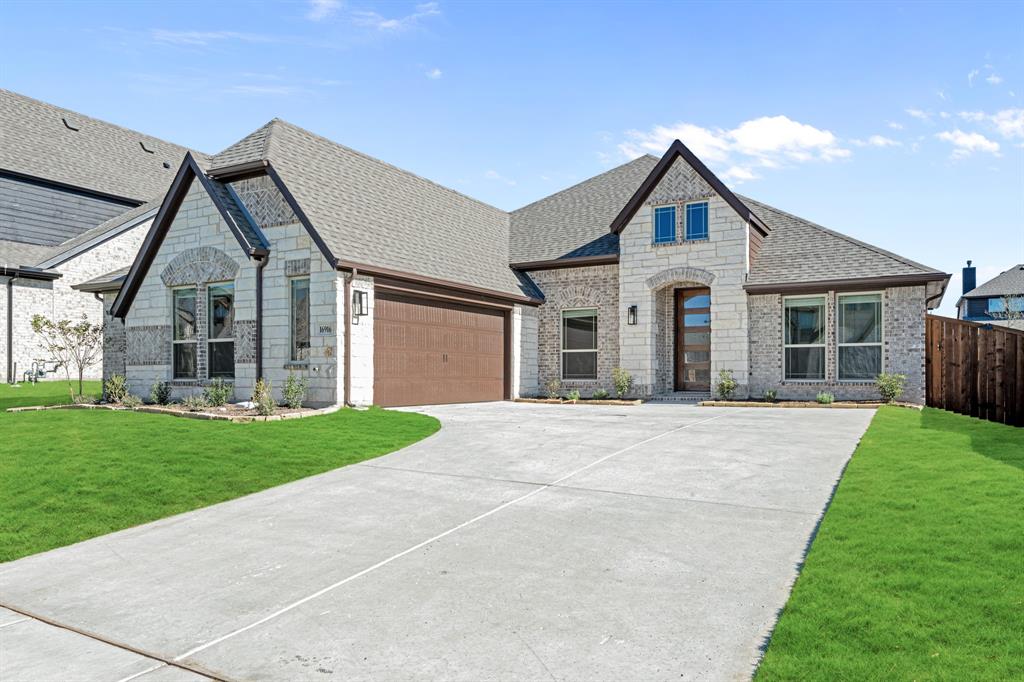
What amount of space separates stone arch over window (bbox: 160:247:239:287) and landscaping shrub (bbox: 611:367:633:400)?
10.7m

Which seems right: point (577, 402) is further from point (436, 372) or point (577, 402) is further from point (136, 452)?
point (136, 452)

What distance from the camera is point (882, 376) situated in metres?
17.7

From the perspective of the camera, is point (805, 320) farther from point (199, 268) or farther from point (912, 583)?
point (199, 268)

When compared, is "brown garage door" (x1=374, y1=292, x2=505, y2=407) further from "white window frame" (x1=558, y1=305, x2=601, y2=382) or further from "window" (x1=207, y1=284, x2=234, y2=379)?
"window" (x1=207, y1=284, x2=234, y2=379)

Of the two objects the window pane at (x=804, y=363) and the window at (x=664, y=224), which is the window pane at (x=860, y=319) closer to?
the window pane at (x=804, y=363)

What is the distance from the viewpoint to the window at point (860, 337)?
1828cm

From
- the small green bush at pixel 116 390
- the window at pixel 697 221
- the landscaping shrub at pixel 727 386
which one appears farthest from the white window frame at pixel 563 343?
the small green bush at pixel 116 390

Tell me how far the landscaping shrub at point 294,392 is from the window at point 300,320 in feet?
2.17

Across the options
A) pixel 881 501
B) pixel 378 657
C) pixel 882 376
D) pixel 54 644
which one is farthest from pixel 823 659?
pixel 882 376

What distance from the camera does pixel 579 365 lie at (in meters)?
22.2

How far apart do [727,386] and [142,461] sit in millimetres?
14516

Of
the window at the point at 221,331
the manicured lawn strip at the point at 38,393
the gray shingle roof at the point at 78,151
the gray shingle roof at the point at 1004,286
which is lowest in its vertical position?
the manicured lawn strip at the point at 38,393

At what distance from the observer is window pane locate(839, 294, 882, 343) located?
1831 cm

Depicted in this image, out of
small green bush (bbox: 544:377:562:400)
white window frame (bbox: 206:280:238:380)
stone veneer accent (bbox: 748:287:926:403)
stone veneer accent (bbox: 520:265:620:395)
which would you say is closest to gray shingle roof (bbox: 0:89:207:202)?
white window frame (bbox: 206:280:238:380)
